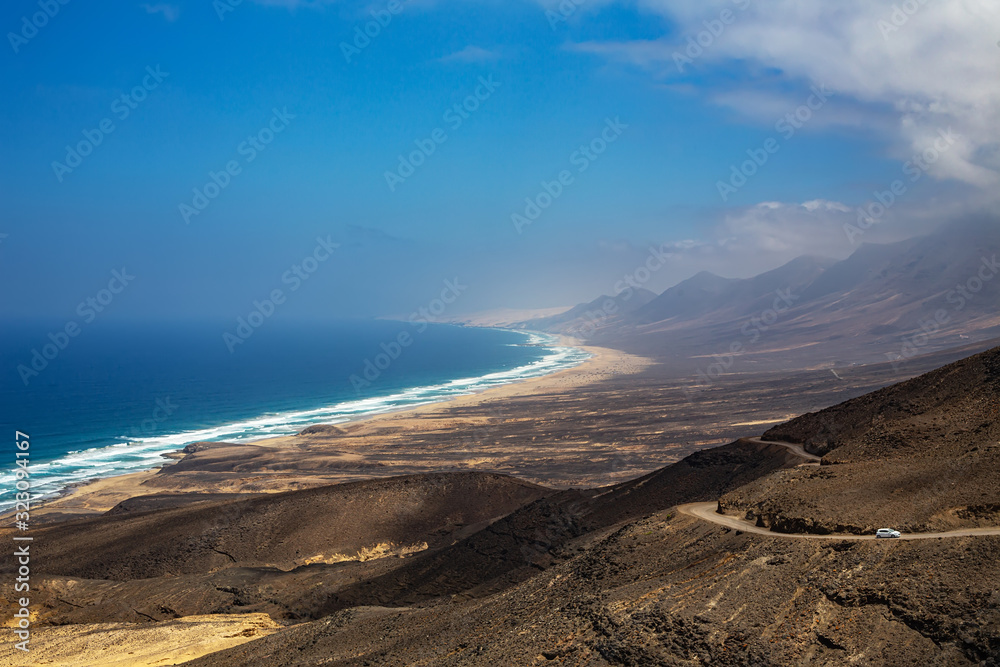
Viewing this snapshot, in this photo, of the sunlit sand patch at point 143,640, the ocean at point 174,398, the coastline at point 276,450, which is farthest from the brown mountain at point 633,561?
the ocean at point 174,398

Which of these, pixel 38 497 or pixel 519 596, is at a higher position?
pixel 38 497

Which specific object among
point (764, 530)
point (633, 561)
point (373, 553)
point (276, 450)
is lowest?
point (373, 553)

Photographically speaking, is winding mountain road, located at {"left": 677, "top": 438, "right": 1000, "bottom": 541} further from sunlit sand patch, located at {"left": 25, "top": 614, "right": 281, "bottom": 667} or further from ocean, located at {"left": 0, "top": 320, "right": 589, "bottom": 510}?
ocean, located at {"left": 0, "top": 320, "right": 589, "bottom": 510}

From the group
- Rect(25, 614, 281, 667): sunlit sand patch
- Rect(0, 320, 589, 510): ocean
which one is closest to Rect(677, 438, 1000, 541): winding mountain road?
Rect(25, 614, 281, 667): sunlit sand patch

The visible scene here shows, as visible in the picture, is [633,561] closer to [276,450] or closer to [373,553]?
[373,553]

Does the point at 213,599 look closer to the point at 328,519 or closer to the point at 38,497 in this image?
the point at 328,519

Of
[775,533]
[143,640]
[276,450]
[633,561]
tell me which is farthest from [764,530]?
[276,450]

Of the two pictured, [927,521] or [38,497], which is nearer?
[927,521]

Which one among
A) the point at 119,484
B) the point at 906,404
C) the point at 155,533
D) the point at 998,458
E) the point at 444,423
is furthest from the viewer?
the point at 444,423

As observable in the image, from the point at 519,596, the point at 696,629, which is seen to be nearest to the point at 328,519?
the point at 519,596

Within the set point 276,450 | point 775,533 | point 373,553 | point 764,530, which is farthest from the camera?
point 276,450
